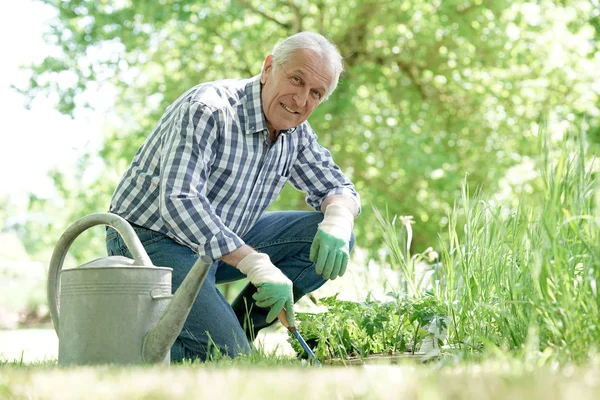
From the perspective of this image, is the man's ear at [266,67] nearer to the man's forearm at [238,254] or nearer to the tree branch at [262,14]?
the man's forearm at [238,254]

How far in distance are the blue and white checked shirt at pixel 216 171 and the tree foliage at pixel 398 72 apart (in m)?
3.96

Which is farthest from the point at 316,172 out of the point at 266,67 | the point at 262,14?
the point at 262,14

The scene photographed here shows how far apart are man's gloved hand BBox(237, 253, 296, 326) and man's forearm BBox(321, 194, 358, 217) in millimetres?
594

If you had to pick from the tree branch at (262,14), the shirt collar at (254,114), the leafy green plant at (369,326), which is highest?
the tree branch at (262,14)

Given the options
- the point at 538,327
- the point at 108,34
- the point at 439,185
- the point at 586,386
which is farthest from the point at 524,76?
the point at 586,386

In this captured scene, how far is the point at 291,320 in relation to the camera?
213 centimetres

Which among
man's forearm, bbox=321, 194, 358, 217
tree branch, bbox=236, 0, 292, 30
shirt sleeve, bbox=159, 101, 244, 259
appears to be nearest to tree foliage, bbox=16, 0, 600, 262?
tree branch, bbox=236, 0, 292, 30

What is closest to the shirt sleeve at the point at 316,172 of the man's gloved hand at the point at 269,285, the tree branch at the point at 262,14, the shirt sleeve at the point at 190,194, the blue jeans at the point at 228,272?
the blue jeans at the point at 228,272

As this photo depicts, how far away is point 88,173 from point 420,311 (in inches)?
287

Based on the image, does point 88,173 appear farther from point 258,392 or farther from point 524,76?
point 258,392

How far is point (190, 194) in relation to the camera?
2.17 metres

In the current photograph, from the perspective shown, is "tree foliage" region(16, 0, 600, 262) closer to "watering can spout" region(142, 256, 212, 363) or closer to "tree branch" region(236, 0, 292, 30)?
"tree branch" region(236, 0, 292, 30)

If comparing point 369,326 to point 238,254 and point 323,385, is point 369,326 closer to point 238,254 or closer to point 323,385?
point 238,254

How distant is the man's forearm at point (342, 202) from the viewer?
269 centimetres
